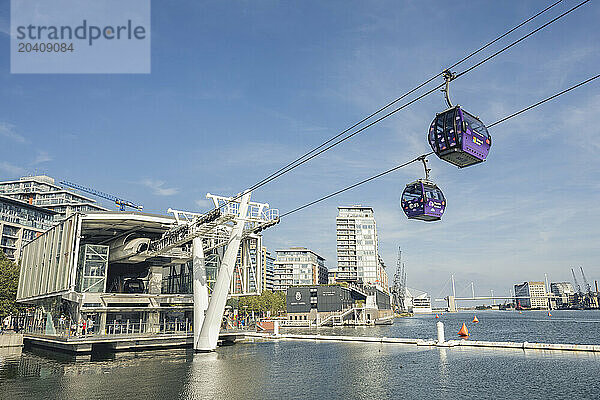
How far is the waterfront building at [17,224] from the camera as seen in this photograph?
95.1 meters

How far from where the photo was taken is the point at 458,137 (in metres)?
15.2

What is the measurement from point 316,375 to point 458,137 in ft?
53.6

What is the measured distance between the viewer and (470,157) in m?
15.9

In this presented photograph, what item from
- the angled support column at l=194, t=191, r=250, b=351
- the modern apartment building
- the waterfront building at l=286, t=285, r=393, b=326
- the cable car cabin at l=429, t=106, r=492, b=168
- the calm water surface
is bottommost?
the waterfront building at l=286, t=285, r=393, b=326

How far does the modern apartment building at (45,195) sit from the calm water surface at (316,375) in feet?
356

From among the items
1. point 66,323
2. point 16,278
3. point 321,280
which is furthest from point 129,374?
point 321,280

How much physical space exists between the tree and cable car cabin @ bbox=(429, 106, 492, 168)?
2637 inches

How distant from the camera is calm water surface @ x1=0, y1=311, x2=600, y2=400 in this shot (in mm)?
19578

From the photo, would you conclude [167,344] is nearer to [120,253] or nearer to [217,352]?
[217,352]

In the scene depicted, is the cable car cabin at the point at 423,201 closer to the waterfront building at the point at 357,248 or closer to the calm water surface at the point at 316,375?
the calm water surface at the point at 316,375

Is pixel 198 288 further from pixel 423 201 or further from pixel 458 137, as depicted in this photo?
pixel 458 137

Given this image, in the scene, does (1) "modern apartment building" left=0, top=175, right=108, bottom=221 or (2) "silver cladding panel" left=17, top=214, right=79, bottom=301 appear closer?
(2) "silver cladding panel" left=17, top=214, right=79, bottom=301

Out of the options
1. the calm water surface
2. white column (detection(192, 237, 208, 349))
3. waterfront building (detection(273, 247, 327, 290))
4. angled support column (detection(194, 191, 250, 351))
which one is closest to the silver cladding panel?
the calm water surface

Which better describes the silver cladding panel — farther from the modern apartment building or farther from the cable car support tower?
the modern apartment building
